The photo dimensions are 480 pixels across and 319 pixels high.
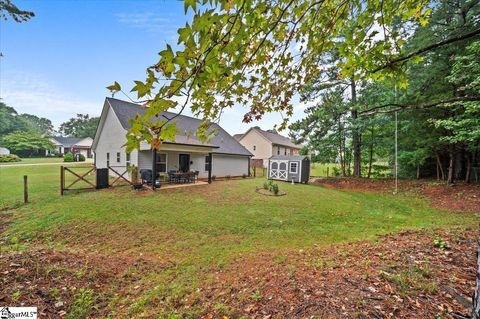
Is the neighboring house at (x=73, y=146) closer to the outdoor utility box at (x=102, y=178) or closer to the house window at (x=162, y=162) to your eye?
the house window at (x=162, y=162)

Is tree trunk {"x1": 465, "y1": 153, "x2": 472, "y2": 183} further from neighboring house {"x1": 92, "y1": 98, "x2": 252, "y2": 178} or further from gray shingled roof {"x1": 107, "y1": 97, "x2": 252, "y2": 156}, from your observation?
neighboring house {"x1": 92, "y1": 98, "x2": 252, "y2": 178}

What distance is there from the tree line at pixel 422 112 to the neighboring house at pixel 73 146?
42.6 meters

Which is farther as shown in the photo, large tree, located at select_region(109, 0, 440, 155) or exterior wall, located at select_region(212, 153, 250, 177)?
exterior wall, located at select_region(212, 153, 250, 177)

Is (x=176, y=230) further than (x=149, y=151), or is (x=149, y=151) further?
(x=149, y=151)

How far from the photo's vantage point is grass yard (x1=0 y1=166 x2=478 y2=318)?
10.9ft

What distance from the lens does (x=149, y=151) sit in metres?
14.1

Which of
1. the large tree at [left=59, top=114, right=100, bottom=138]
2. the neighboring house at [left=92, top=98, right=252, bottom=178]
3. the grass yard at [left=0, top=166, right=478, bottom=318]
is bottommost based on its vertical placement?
the grass yard at [left=0, top=166, right=478, bottom=318]

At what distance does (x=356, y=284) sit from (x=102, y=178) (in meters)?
13.1

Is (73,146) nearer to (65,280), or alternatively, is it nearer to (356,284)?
(65,280)

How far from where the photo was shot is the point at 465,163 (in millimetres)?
13562

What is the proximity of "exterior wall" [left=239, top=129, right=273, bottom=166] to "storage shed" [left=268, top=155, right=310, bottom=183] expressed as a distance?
12.8m

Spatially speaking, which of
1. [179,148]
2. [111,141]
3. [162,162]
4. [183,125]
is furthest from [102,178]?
[183,125]

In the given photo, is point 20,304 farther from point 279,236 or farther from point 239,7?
point 279,236

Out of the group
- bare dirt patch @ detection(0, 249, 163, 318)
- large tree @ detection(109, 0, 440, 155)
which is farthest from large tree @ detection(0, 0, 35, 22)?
large tree @ detection(109, 0, 440, 155)
